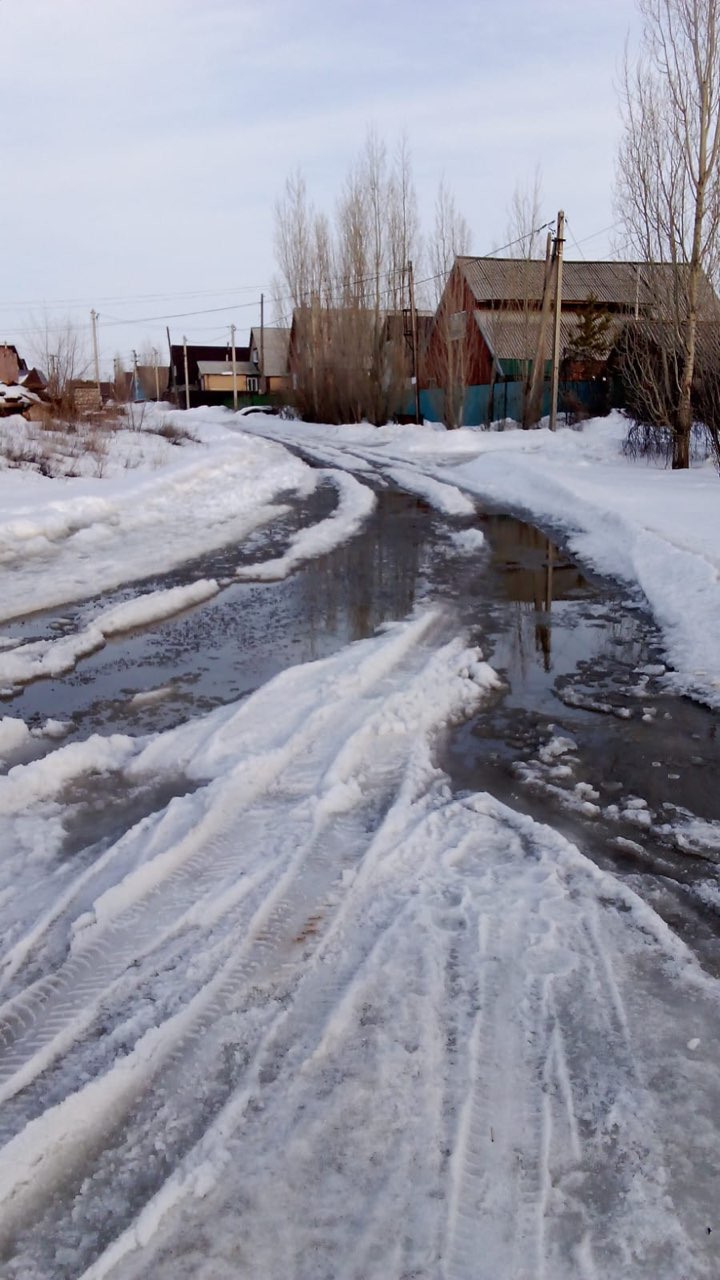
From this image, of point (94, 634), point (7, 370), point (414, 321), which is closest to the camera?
point (94, 634)

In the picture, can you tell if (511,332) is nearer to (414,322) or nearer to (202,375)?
(414,322)

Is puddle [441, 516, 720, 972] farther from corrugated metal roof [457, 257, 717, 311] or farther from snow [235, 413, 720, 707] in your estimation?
corrugated metal roof [457, 257, 717, 311]

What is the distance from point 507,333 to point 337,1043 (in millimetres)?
34462

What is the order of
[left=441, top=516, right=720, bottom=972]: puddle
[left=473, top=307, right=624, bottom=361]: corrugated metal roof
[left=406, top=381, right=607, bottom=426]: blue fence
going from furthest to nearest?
[left=473, top=307, right=624, bottom=361]: corrugated metal roof < [left=406, top=381, right=607, bottom=426]: blue fence < [left=441, top=516, right=720, bottom=972]: puddle

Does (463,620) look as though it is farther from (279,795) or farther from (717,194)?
(717,194)

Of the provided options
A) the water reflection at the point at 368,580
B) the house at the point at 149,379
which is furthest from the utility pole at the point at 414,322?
the house at the point at 149,379

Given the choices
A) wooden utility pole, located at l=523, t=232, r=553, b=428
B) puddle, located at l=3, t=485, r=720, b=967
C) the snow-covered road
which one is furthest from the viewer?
wooden utility pole, located at l=523, t=232, r=553, b=428

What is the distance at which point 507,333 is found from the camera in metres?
33.7

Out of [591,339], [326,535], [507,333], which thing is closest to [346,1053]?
[326,535]

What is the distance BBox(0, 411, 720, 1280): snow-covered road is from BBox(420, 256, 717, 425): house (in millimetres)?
28405

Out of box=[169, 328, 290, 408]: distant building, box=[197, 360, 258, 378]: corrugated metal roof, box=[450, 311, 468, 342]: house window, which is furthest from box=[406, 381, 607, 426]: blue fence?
box=[197, 360, 258, 378]: corrugated metal roof

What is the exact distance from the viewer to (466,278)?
113 feet

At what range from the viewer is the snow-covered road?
177 centimetres

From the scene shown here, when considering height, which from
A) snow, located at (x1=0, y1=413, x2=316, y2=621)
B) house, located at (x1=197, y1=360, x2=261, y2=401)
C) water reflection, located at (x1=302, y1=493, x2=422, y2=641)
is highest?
house, located at (x1=197, y1=360, x2=261, y2=401)
